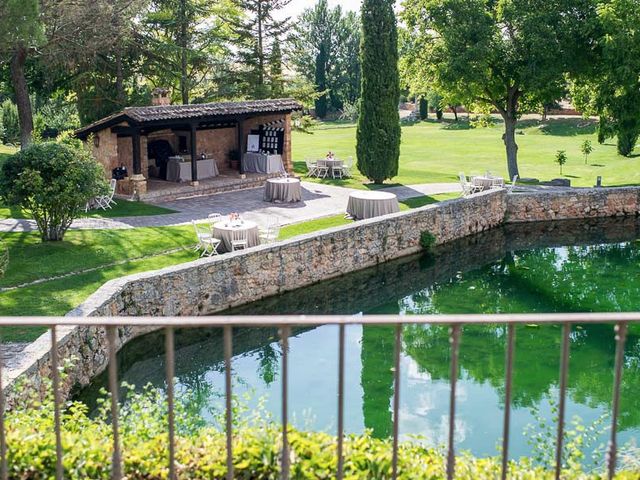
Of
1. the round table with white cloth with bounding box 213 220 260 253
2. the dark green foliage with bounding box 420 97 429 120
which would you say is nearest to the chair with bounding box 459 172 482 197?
the round table with white cloth with bounding box 213 220 260 253

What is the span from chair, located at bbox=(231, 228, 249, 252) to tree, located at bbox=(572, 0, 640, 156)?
1412 cm

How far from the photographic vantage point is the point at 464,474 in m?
4.84

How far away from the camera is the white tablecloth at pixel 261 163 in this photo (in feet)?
91.9

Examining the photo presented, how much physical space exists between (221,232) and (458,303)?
18.3 ft

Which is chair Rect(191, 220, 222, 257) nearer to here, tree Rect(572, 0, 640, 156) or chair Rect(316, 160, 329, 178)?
chair Rect(316, 160, 329, 178)

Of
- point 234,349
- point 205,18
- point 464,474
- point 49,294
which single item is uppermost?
point 205,18

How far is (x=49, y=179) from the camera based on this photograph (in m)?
16.5

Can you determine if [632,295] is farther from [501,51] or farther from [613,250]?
[501,51]

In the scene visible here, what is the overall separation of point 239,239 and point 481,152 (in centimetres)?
2488

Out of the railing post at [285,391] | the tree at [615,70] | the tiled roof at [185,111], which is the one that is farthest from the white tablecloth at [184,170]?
the railing post at [285,391]

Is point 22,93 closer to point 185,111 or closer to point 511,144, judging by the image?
point 185,111

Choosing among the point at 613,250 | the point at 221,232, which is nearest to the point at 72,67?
the point at 221,232

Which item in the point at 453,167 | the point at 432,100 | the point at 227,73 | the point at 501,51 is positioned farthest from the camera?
the point at 432,100

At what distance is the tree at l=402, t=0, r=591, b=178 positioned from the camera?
25547 millimetres
